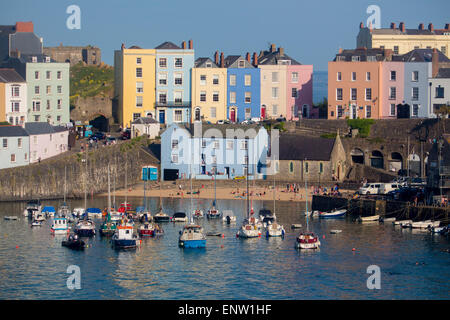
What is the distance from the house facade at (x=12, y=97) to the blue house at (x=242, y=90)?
71.9 feet

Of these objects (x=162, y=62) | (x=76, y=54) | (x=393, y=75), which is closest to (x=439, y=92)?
(x=393, y=75)

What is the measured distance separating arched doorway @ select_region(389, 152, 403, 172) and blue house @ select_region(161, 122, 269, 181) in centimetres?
1342

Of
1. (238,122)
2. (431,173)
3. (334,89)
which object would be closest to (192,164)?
(238,122)

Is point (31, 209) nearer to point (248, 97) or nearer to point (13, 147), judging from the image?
point (13, 147)

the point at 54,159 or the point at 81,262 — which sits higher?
the point at 54,159

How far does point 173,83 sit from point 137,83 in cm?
388

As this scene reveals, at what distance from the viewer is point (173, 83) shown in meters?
108

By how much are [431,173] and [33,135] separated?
3762 centimetres

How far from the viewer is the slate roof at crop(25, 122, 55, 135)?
9576 cm

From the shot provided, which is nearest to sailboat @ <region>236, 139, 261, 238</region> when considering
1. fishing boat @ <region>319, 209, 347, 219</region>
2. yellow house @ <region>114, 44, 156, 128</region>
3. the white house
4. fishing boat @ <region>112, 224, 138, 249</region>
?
fishing boat @ <region>112, 224, 138, 249</region>

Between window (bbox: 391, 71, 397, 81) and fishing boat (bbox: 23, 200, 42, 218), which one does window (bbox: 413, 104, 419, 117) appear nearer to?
window (bbox: 391, 71, 397, 81)

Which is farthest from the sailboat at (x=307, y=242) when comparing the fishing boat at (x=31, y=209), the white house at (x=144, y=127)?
the white house at (x=144, y=127)

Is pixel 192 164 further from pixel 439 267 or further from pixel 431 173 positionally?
pixel 439 267
